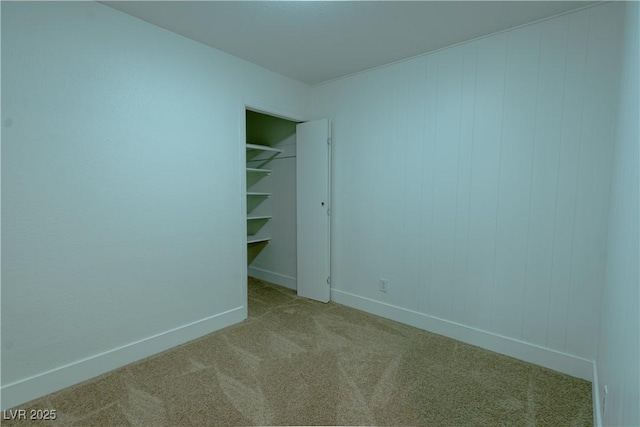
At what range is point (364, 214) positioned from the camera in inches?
128

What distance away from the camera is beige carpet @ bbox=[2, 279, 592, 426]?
176 cm

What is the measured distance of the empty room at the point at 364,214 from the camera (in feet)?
5.95

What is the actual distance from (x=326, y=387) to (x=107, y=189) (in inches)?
76.6

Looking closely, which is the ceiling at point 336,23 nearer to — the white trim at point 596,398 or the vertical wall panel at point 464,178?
the vertical wall panel at point 464,178

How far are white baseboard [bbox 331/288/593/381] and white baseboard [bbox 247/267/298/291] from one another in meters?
0.86

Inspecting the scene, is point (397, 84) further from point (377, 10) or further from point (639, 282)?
point (639, 282)

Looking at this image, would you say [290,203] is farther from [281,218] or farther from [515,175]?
[515,175]

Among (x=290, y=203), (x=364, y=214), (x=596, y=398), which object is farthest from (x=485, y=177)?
(x=290, y=203)

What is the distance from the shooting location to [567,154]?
2137mm

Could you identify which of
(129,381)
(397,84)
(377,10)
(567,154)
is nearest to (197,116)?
(377,10)

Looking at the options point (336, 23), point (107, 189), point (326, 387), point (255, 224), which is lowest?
point (326, 387)

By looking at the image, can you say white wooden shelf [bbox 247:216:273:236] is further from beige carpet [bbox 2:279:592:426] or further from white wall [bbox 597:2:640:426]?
white wall [bbox 597:2:640:426]

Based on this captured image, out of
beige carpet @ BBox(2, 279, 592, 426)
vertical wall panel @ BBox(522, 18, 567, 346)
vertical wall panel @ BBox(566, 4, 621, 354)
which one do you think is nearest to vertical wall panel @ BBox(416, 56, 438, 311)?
beige carpet @ BBox(2, 279, 592, 426)

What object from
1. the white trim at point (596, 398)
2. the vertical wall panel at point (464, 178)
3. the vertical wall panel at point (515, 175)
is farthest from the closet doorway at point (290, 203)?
the white trim at point (596, 398)
